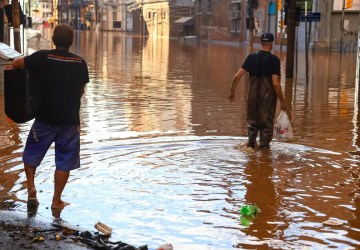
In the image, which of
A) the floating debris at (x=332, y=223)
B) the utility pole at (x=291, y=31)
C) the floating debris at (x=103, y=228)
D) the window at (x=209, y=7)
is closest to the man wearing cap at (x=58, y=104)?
the floating debris at (x=103, y=228)

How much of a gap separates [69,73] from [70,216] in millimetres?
1280

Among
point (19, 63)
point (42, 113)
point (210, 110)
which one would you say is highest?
point (19, 63)

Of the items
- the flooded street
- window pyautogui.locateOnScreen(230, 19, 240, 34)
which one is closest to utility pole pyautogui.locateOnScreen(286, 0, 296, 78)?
the flooded street

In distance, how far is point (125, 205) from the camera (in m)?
6.89

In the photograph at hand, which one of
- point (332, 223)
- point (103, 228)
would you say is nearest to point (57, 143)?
point (103, 228)

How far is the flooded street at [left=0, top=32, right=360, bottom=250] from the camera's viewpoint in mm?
6156

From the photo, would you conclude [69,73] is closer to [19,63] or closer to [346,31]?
[19,63]

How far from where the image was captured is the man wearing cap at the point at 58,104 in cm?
655

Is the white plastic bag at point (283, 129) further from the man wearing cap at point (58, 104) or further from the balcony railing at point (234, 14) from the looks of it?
the balcony railing at point (234, 14)

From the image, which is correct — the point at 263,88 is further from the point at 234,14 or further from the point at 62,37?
the point at 234,14

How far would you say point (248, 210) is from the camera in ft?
21.7

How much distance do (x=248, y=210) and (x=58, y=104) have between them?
1962 mm

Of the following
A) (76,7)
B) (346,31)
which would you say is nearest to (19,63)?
(346,31)

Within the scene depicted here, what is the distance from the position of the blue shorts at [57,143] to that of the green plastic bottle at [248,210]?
1.59 metres
